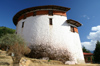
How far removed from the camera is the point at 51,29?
1231 centimetres

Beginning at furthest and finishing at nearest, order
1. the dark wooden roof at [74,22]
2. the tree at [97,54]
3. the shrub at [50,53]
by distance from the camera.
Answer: the tree at [97,54] → the dark wooden roof at [74,22] → the shrub at [50,53]

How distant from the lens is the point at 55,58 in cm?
1062

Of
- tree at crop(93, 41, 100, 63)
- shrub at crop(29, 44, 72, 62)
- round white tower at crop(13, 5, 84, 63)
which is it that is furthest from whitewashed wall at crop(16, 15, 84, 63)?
tree at crop(93, 41, 100, 63)

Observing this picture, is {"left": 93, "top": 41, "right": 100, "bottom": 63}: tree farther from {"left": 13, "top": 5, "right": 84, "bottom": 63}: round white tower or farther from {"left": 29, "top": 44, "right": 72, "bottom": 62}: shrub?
{"left": 29, "top": 44, "right": 72, "bottom": 62}: shrub

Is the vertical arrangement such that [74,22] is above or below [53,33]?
above

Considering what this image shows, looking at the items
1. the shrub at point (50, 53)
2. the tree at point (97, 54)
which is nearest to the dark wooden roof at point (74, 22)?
the shrub at point (50, 53)

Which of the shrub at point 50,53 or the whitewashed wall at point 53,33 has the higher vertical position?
the whitewashed wall at point 53,33

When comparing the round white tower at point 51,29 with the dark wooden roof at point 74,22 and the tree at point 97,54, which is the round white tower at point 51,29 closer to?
the dark wooden roof at point 74,22

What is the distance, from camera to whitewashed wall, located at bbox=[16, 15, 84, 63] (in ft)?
38.4

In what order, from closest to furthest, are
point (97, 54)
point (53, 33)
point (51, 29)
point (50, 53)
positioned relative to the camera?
point (50, 53) → point (53, 33) → point (51, 29) → point (97, 54)

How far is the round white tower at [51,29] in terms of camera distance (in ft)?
38.5

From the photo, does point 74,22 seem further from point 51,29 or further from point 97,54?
point 97,54

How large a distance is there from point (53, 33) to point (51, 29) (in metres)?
0.75

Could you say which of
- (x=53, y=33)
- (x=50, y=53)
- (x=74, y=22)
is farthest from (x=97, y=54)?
(x=50, y=53)
